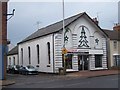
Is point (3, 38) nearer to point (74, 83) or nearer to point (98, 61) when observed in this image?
point (74, 83)

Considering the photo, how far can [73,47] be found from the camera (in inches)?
1597

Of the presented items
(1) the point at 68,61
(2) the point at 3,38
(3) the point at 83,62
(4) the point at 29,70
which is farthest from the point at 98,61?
(2) the point at 3,38

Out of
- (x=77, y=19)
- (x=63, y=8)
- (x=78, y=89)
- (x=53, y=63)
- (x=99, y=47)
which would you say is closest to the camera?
(x=78, y=89)

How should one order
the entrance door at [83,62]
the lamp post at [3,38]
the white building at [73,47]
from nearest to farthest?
the lamp post at [3,38] → the white building at [73,47] → the entrance door at [83,62]

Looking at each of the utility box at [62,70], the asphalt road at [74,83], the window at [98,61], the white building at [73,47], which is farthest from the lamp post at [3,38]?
the window at [98,61]

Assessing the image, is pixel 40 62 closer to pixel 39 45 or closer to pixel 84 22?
pixel 39 45

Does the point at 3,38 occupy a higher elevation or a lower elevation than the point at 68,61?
higher

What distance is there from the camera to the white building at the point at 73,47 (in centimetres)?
3903

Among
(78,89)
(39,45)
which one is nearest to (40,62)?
(39,45)

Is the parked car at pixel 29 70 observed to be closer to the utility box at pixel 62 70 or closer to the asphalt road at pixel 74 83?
the utility box at pixel 62 70

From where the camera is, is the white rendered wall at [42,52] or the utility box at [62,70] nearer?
the utility box at [62,70]

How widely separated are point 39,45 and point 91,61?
8223 mm

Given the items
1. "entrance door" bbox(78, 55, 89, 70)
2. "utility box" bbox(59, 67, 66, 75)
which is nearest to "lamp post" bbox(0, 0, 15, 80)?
"utility box" bbox(59, 67, 66, 75)

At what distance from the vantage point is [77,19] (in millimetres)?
41469
